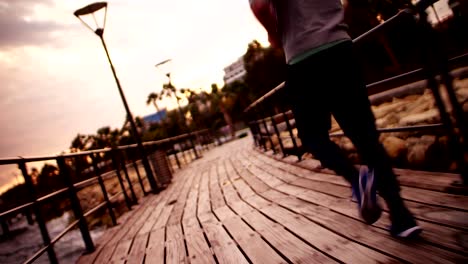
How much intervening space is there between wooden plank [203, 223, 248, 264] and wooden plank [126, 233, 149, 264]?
2.08 ft

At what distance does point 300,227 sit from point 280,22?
4.69ft

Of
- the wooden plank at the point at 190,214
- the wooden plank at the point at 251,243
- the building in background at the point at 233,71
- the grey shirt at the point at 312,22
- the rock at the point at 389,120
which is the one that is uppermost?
the building in background at the point at 233,71

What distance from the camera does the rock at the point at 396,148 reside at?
10.4 ft

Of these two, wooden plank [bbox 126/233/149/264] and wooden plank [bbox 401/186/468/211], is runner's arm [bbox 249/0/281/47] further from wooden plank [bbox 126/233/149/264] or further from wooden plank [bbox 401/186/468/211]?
wooden plank [bbox 126/233/149/264]

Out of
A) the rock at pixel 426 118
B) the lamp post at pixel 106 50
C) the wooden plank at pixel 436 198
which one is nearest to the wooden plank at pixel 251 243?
the wooden plank at pixel 436 198

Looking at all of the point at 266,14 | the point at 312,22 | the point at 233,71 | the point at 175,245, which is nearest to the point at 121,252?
the point at 175,245

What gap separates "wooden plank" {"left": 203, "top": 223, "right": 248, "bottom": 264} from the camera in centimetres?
214

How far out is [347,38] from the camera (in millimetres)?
1601

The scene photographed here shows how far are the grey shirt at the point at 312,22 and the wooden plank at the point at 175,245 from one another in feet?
5.93

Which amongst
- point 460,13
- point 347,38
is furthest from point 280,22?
point 460,13

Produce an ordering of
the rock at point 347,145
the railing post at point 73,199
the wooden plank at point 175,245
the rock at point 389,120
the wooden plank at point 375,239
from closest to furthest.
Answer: the wooden plank at point 375,239 < the wooden plank at point 175,245 < the railing post at point 73,199 < the rock at point 347,145 < the rock at point 389,120

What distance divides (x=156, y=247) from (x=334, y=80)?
237cm

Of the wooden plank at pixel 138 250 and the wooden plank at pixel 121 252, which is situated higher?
the wooden plank at pixel 138 250

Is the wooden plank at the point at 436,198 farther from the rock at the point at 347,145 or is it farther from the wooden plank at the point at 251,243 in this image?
the rock at the point at 347,145
